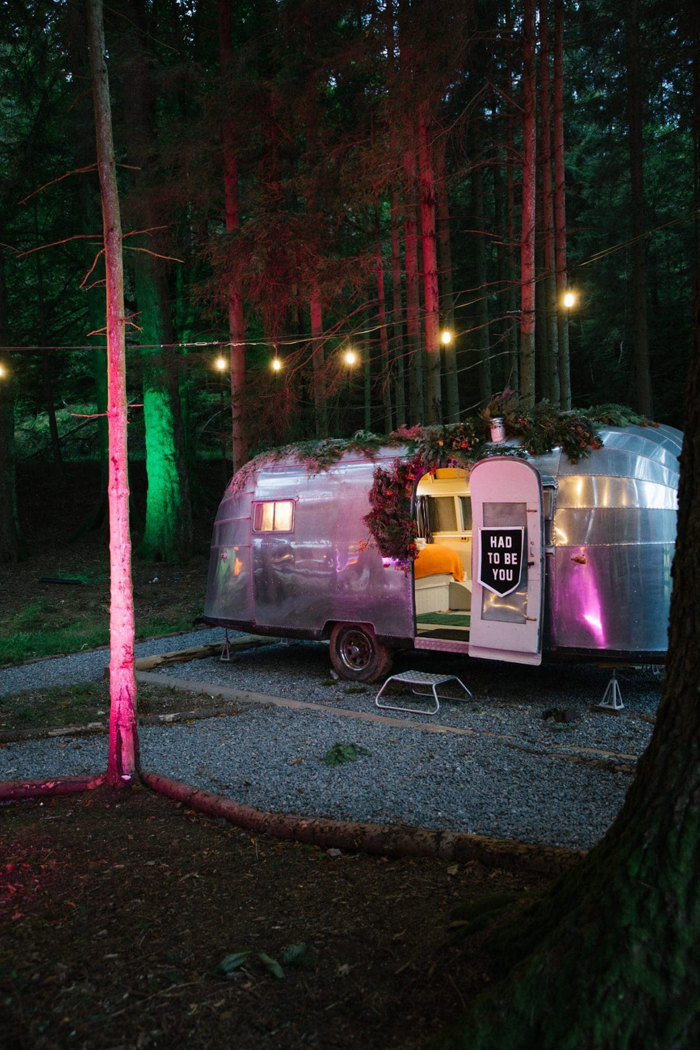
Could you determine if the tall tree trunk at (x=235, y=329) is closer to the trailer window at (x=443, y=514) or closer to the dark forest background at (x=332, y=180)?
the dark forest background at (x=332, y=180)

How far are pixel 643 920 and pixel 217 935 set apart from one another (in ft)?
6.90

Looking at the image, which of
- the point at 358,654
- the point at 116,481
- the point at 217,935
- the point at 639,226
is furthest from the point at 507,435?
the point at 639,226

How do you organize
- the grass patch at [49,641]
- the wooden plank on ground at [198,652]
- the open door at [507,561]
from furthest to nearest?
the grass patch at [49,641] < the wooden plank on ground at [198,652] < the open door at [507,561]

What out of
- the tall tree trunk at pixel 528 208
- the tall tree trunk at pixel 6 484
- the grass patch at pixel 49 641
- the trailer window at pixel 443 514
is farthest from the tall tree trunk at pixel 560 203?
the tall tree trunk at pixel 6 484

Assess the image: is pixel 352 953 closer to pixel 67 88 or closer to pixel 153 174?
pixel 153 174

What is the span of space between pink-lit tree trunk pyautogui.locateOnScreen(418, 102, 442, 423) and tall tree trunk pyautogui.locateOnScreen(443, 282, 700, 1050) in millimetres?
9371

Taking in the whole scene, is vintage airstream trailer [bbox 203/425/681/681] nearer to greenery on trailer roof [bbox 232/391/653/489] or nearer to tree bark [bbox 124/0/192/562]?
greenery on trailer roof [bbox 232/391/653/489]

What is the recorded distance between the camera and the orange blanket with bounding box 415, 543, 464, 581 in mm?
10180

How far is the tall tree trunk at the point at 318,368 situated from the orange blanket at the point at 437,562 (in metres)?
4.40

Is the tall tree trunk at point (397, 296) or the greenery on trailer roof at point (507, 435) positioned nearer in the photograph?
the greenery on trailer roof at point (507, 435)

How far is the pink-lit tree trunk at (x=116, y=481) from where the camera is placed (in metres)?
5.80

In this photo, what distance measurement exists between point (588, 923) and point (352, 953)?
1.36 m

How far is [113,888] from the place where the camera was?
4.16m

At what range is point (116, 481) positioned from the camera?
5.88 m
